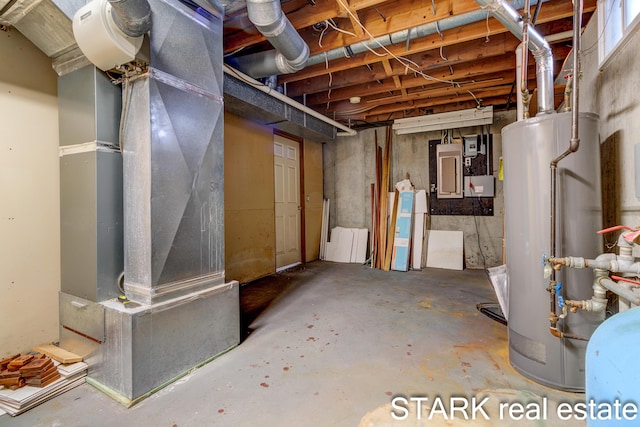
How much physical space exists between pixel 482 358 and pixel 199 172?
238cm

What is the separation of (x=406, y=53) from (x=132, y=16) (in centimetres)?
234

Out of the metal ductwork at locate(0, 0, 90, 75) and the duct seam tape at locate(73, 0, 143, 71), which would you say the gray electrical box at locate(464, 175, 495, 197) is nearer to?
the duct seam tape at locate(73, 0, 143, 71)

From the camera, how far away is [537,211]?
5.52 feet

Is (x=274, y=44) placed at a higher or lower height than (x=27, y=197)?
higher

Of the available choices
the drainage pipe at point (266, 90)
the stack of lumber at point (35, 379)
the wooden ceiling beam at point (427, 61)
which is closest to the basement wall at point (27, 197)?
the stack of lumber at point (35, 379)

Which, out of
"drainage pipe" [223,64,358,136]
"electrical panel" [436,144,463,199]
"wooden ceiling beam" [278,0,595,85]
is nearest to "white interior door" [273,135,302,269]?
"drainage pipe" [223,64,358,136]

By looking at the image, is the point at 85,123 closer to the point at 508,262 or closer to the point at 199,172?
the point at 199,172

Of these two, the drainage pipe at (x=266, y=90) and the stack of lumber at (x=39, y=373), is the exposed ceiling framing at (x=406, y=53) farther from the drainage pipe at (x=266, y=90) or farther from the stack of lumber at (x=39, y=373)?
the stack of lumber at (x=39, y=373)

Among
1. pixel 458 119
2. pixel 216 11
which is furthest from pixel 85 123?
pixel 458 119

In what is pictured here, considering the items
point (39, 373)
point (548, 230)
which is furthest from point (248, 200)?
point (548, 230)

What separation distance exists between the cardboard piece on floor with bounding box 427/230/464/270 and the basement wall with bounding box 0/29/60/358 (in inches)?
188

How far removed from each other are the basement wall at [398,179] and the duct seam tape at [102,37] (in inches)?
172

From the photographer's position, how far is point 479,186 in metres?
4.65

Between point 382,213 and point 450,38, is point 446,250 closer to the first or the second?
point 382,213
